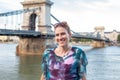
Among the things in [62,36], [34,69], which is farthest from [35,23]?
[62,36]

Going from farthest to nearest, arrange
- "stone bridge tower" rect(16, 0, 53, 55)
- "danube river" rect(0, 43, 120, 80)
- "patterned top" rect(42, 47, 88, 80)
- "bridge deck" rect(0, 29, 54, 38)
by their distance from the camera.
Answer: "stone bridge tower" rect(16, 0, 53, 55) < "bridge deck" rect(0, 29, 54, 38) < "danube river" rect(0, 43, 120, 80) < "patterned top" rect(42, 47, 88, 80)

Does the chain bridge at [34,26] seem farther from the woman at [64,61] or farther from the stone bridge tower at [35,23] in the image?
the woman at [64,61]

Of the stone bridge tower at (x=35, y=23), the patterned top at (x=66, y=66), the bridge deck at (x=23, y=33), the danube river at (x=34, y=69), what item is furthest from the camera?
the stone bridge tower at (x=35, y=23)

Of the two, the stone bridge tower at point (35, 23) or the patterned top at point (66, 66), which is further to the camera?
the stone bridge tower at point (35, 23)

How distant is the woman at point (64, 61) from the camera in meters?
3.07

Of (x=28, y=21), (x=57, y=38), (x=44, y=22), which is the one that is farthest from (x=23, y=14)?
(x=57, y=38)

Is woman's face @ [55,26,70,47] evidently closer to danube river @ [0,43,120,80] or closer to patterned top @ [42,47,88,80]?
patterned top @ [42,47,88,80]

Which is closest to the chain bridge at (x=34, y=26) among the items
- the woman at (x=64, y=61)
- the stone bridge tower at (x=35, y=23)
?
the stone bridge tower at (x=35, y=23)

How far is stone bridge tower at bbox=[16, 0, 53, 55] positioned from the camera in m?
51.7

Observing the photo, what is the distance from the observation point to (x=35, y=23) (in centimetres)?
6006

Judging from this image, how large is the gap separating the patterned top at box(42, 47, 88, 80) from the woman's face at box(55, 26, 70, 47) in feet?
0.39

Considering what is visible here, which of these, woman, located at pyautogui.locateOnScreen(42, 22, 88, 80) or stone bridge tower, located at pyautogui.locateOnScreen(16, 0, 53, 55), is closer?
woman, located at pyautogui.locateOnScreen(42, 22, 88, 80)

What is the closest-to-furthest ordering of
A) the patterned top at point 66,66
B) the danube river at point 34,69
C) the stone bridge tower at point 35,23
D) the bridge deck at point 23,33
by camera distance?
the patterned top at point 66,66 < the danube river at point 34,69 < the bridge deck at point 23,33 < the stone bridge tower at point 35,23

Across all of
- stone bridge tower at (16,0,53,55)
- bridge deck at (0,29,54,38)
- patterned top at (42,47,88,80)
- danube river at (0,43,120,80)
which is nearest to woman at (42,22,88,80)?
patterned top at (42,47,88,80)
